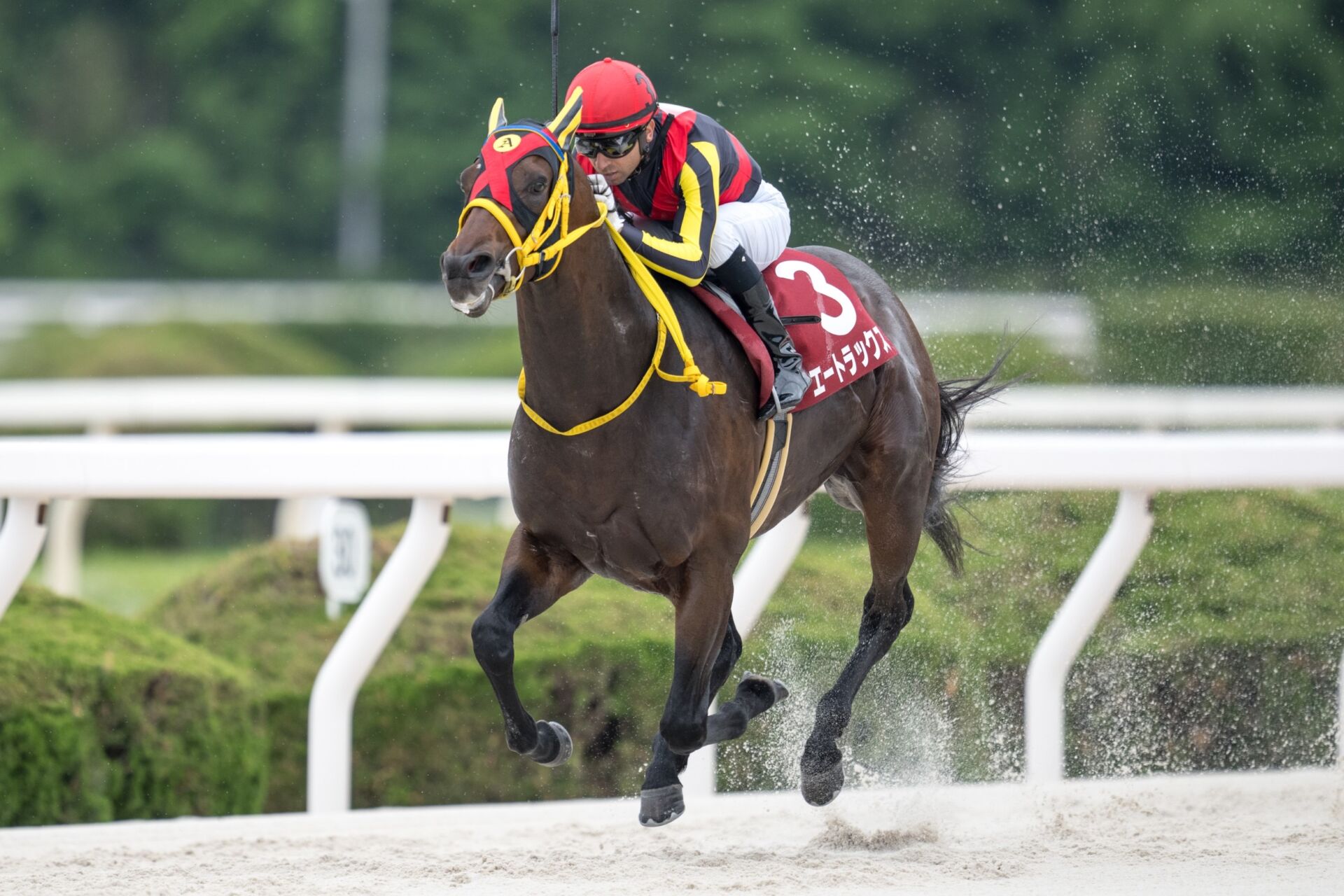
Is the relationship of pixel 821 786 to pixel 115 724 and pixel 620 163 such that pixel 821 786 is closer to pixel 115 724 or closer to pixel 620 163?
pixel 620 163

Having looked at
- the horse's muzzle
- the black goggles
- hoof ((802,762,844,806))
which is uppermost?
the black goggles

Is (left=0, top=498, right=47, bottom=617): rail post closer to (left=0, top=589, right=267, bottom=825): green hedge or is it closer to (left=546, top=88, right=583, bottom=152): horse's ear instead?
(left=0, top=589, right=267, bottom=825): green hedge

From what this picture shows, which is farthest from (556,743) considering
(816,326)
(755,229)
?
(755,229)

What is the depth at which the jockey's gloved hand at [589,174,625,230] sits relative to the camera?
3.99m

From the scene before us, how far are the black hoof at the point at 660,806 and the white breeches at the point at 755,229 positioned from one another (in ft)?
3.98

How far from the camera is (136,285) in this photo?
21.7 m

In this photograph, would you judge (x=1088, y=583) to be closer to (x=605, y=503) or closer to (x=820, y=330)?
(x=820, y=330)

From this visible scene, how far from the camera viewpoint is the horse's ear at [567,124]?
377 cm

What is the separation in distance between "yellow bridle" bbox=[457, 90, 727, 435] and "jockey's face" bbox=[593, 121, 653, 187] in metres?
0.22

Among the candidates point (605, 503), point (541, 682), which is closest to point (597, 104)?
point (605, 503)

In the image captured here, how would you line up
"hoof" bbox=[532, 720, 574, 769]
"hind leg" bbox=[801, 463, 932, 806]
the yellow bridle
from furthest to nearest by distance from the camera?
"hind leg" bbox=[801, 463, 932, 806] → "hoof" bbox=[532, 720, 574, 769] → the yellow bridle

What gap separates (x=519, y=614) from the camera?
4.22 m

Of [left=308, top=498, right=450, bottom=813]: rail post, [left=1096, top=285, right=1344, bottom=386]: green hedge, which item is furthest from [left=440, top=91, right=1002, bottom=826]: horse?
[left=1096, top=285, right=1344, bottom=386]: green hedge

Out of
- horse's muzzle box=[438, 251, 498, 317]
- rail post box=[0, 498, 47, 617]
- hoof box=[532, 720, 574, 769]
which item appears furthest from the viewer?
rail post box=[0, 498, 47, 617]
